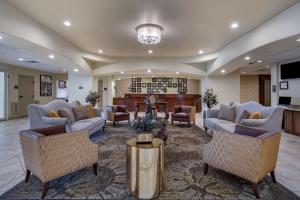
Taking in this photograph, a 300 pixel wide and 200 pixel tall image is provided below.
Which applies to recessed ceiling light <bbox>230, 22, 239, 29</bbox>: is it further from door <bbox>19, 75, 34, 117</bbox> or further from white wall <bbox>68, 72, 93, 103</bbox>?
door <bbox>19, 75, 34, 117</bbox>

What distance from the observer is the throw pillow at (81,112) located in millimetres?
5152

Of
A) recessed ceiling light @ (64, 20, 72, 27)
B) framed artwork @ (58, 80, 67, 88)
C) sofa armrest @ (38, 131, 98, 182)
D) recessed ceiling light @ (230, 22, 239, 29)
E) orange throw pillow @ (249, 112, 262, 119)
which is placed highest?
recessed ceiling light @ (64, 20, 72, 27)

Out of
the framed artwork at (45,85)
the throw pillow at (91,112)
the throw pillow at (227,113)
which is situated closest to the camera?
the throw pillow at (227,113)

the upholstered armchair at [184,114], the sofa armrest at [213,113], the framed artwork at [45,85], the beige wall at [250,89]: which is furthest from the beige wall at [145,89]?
the sofa armrest at [213,113]

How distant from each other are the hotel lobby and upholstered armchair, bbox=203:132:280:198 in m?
0.01

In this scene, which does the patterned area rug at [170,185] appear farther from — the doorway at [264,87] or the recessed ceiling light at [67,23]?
the doorway at [264,87]

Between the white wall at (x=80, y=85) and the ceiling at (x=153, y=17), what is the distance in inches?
122

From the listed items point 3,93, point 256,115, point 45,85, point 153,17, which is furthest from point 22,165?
point 45,85

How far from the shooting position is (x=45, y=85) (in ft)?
37.5

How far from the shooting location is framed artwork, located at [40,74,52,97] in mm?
11122

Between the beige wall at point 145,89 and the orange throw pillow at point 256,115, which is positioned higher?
the beige wall at point 145,89

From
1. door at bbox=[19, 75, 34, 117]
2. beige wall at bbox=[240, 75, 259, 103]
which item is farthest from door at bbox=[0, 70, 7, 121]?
beige wall at bbox=[240, 75, 259, 103]

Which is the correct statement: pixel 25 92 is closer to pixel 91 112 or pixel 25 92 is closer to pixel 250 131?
Result: pixel 91 112

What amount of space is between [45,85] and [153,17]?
9921mm
